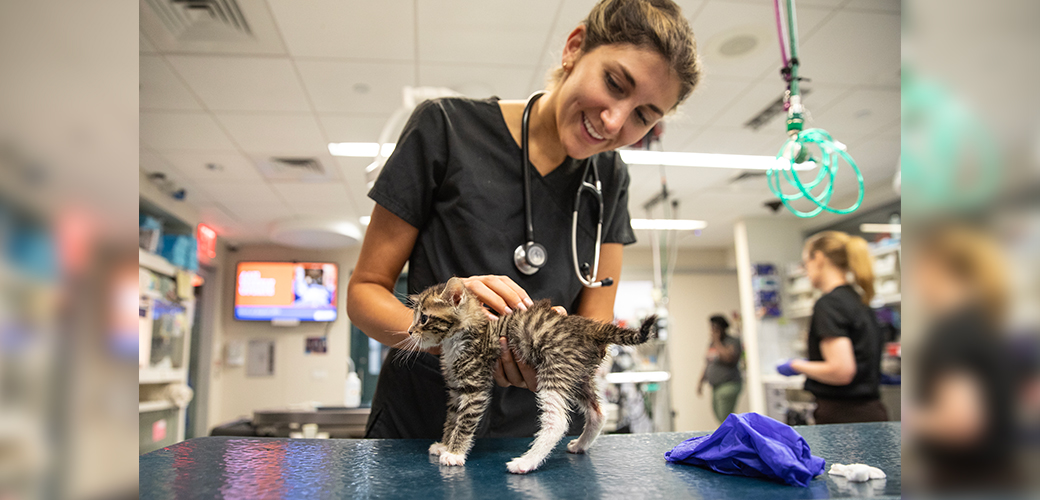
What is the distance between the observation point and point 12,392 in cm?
18

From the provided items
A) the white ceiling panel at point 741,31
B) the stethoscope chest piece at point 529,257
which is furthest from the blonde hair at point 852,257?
the stethoscope chest piece at point 529,257

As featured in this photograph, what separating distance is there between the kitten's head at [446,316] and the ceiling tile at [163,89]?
123 inches

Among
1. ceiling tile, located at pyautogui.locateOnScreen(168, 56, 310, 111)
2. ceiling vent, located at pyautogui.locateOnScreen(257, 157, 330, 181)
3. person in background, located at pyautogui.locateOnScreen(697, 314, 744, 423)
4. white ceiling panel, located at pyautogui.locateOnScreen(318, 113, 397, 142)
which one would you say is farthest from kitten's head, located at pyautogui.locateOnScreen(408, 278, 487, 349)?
person in background, located at pyautogui.locateOnScreen(697, 314, 744, 423)

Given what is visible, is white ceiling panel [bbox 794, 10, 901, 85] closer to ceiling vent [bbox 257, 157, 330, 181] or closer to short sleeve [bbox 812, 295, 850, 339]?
short sleeve [bbox 812, 295, 850, 339]

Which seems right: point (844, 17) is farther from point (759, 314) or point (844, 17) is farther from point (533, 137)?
point (759, 314)

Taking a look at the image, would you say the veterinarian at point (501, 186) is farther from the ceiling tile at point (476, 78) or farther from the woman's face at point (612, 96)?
the ceiling tile at point (476, 78)

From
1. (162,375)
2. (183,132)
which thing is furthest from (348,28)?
(162,375)

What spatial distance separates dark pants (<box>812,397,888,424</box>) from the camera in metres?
2.46

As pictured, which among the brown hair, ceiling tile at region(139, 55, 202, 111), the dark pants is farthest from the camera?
→ ceiling tile at region(139, 55, 202, 111)

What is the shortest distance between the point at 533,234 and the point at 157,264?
16.7ft

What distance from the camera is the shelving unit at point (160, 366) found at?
4.74 meters

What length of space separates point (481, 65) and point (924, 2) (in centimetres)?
343

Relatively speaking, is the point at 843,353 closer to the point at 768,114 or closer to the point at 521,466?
the point at 521,466

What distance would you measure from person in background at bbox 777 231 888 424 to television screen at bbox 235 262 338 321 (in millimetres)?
6581
